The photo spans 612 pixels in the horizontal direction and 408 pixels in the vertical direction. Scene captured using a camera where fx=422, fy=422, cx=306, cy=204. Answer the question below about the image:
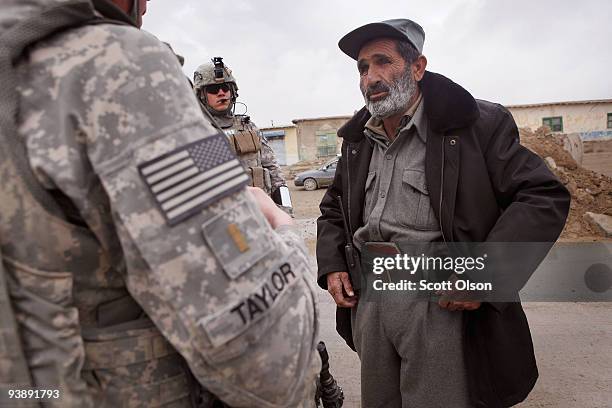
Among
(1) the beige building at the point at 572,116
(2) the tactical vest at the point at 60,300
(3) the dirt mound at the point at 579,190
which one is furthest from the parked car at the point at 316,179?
(1) the beige building at the point at 572,116

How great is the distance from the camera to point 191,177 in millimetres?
728

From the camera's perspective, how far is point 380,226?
2.08 metres

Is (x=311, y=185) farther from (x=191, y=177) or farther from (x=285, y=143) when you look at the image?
(x=191, y=177)

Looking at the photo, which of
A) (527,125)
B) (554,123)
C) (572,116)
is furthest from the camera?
(572,116)

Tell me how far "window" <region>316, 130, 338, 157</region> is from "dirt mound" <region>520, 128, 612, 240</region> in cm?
1816

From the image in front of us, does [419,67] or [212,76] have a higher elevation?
[212,76]

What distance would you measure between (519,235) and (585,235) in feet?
18.9

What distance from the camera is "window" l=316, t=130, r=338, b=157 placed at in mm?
27703

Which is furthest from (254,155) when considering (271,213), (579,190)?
(579,190)

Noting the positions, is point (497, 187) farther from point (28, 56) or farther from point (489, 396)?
point (28, 56)

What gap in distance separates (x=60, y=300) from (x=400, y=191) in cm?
158

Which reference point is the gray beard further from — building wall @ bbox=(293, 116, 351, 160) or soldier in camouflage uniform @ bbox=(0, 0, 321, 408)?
building wall @ bbox=(293, 116, 351, 160)

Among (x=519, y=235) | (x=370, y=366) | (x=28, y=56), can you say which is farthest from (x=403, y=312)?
(x=28, y=56)

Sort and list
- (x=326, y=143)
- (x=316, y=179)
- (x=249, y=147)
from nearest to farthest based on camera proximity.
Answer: (x=249, y=147), (x=316, y=179), (x=326, y=143)
